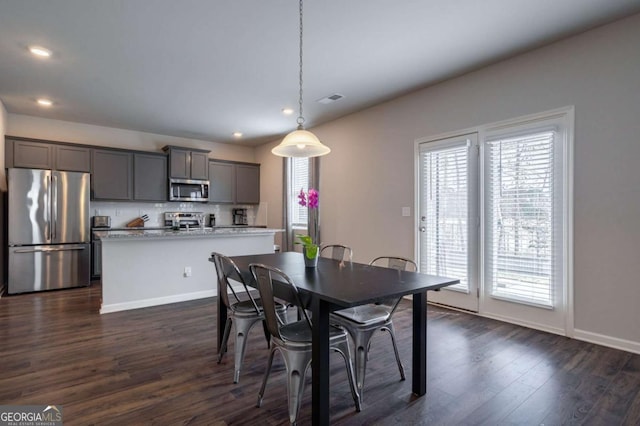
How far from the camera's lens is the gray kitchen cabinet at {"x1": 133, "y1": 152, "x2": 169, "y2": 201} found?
6.18 metres

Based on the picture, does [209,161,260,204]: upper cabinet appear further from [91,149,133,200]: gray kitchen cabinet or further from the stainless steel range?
[91,149,133,200]: gray kitchen cabinet

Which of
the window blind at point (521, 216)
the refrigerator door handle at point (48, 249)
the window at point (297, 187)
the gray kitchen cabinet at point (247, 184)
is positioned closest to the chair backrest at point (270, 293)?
the window blind at point (521, 216)

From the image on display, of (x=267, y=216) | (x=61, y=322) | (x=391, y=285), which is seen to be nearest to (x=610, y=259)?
(x=391, y=285)

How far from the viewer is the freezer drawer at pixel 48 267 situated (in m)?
4.83

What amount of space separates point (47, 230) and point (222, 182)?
3081mm

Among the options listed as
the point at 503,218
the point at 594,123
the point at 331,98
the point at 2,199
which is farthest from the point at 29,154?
the point at 594,123

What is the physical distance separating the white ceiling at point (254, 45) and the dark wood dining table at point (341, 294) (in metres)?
2.06

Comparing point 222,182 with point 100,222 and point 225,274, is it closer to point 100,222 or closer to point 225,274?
point 100,222

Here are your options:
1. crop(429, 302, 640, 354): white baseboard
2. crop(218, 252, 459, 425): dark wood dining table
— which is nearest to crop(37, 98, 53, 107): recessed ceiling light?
crop(218, 252, 459, 425): dark wood dining table

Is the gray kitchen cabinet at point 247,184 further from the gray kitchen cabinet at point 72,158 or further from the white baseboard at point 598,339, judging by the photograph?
the white baseboard at point 598,339

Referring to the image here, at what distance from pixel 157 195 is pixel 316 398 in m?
5.73

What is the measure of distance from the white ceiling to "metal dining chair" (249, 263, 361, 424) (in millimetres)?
2115

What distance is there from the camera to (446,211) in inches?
162

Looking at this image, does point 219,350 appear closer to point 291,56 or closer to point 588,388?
point 588,388
